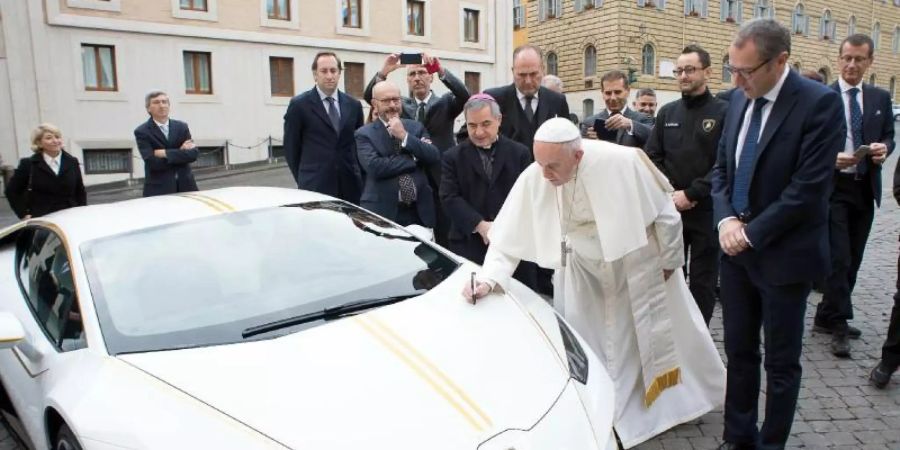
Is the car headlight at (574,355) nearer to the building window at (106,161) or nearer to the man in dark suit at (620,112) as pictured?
the man in dark suit at (620,112)

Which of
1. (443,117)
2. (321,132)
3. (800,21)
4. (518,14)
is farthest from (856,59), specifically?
(800,21)

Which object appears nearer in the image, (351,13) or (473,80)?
(351,13)

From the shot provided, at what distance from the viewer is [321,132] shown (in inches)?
228

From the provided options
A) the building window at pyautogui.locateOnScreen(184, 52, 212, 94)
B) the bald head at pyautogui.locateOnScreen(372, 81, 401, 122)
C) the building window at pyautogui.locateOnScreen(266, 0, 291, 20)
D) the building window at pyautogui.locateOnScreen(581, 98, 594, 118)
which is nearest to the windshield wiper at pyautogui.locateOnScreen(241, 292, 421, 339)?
the bald head at pyautogui.locateOnScreen(372, 81, 401, 122)

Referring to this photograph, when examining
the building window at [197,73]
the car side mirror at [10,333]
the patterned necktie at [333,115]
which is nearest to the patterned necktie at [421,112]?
the patterned necktie at [333,115]

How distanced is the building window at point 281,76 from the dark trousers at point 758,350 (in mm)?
23735

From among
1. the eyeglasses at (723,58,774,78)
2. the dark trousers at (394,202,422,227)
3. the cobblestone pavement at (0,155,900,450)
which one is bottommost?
the cobblestone pavement at (0,155,900,450)

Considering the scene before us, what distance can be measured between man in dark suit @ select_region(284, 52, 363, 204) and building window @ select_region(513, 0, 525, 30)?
4160 cm

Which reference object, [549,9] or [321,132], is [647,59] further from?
[321,132]

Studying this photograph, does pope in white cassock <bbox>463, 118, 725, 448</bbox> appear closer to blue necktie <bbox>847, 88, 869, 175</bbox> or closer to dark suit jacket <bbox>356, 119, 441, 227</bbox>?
dark suit jacket <bbox>356, 119, 441, 227</bbox>

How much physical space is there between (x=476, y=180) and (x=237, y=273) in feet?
6.45

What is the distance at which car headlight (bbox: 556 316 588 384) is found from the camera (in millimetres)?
2431

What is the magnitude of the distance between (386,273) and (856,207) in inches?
137

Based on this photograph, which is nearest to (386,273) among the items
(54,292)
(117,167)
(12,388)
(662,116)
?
(54,292)
